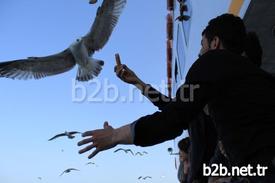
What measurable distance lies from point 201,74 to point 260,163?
0.43m

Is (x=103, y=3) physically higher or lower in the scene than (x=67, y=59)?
higher

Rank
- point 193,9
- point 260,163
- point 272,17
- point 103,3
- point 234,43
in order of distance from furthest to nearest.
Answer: point 193,9
point 103,3
point 272,17
point 234,43
point 260,163

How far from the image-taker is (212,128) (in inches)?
92.4

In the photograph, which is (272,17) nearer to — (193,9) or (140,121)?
(193,9)

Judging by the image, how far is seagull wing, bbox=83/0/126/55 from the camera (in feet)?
18.1

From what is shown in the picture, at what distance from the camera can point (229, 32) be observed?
2127mm

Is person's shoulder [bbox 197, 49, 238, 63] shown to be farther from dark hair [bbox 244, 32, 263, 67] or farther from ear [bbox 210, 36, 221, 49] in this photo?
dark hair [bbox 244, 32, 263, 67]

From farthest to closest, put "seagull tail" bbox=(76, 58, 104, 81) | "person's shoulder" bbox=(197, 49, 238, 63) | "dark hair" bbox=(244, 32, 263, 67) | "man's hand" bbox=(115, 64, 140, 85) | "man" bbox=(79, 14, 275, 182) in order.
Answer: "seagull tail" bbox=(76, 58, 104, 81), "man's hand" bbox=(115, 64, 140, 85), "dark hair" bbox=(244, 32, 263, 67), "person's shoulder" bbox=(197, 49, 238, 63), "man" bbox=(79, 14, 275, 182)

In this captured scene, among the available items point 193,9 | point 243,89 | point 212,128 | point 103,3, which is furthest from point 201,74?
point 193,9

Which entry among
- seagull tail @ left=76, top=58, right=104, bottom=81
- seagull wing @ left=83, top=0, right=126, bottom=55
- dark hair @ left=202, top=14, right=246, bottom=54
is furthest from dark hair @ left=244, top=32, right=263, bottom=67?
seagull tail @ left=76, top=58, right=104, bottom=81

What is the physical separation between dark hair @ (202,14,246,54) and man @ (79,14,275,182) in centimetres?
24

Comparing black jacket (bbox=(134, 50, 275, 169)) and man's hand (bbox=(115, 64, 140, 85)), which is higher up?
man's hand (bbox=(115, 64, 140, 85))

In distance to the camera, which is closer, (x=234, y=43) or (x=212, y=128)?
(x=234, y=43)

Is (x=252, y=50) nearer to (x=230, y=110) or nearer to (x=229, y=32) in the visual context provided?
(x=229, y=32)
